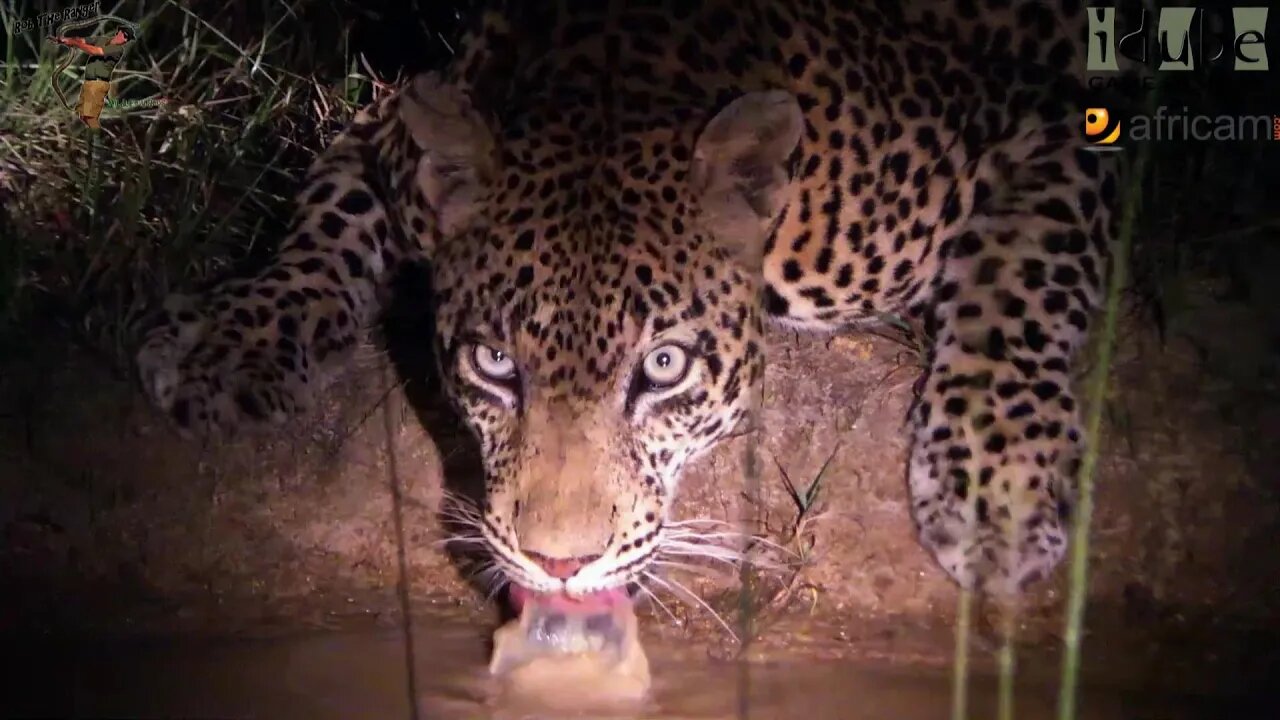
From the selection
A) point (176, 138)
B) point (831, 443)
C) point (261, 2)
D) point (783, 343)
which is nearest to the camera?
point (831, 443)

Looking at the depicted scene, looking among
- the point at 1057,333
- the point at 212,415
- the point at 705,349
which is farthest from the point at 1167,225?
the point at 212,415

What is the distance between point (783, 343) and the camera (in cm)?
429

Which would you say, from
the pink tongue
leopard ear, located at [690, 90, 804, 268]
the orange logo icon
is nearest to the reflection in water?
the pink tongue

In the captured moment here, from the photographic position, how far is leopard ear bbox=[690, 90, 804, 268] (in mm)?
3195

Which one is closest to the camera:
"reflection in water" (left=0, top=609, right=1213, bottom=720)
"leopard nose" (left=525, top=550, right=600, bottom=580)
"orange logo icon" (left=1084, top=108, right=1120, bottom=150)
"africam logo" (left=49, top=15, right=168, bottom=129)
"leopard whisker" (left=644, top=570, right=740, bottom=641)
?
"leopard nose" (left=525, top=550, right=600, bottom=580)

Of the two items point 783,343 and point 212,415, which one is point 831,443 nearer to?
point 783,343

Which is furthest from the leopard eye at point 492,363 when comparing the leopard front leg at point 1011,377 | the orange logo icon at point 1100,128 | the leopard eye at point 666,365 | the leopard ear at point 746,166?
the orange logo icon at point 1100,128

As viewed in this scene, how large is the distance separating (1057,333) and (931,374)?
1.16 feet

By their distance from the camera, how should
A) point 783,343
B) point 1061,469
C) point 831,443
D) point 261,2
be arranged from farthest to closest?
1. point 261,2
2. point 783,343
3. point 831,443
4. point 1061,469

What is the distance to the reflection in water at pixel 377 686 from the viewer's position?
3365 mm

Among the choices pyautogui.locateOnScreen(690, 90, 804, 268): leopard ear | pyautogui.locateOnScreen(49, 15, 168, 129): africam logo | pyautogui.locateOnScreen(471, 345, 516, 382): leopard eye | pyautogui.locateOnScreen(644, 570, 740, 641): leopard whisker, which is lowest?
pyautogui.locateOnScreen(644, 570, 740, 641): leopard whisker

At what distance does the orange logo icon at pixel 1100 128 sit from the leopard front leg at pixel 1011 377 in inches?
3.7

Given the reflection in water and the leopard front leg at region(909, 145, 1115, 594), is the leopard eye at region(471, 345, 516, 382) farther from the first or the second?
the leopard front leg at region(909, 145, 1115, 594)

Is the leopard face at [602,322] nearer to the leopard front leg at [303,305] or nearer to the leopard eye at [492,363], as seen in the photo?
the leopard eye at [492,363]
